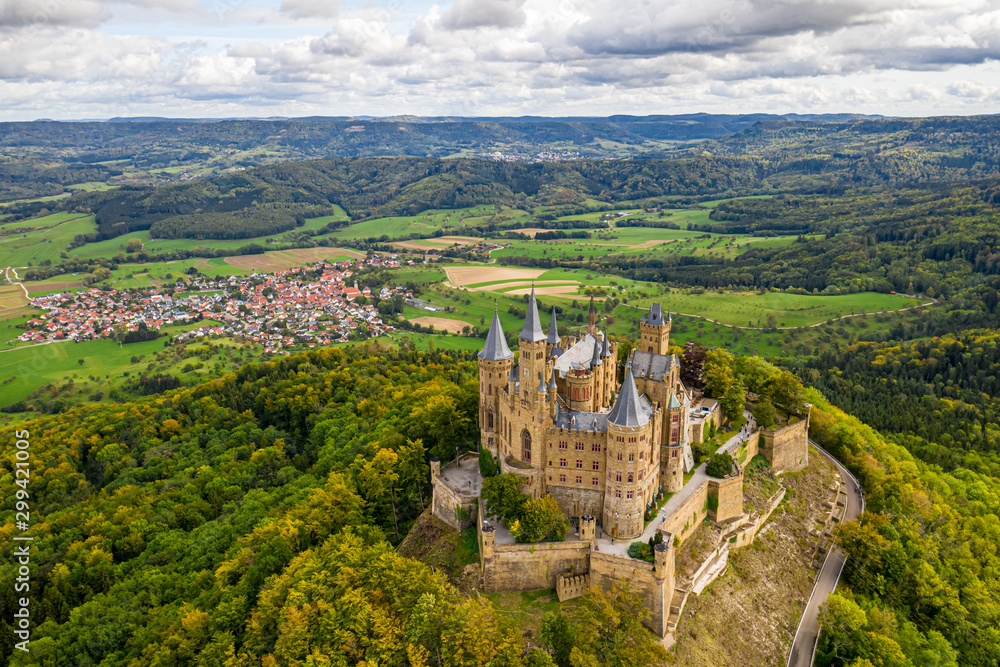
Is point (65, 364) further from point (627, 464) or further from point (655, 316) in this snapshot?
point (627, 464)

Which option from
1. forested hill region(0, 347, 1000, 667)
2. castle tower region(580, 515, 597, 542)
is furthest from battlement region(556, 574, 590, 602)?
forested hill region(0, 347, 1000, 667)

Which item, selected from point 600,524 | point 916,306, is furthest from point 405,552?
point 916,306

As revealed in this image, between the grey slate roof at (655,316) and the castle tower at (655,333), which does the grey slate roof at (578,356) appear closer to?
the castle tower at (655,333)

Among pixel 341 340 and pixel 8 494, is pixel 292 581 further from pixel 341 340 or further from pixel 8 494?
pixel 341 340

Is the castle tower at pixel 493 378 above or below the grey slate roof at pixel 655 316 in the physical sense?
below

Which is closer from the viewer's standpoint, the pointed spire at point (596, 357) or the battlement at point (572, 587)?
the battlement at point (572, 587)

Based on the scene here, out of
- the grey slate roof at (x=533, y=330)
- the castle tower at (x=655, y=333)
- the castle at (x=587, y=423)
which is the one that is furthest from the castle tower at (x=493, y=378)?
the castle tower at (x=655, y=333)

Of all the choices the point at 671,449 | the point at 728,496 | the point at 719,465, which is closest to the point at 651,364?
the point at 671,449

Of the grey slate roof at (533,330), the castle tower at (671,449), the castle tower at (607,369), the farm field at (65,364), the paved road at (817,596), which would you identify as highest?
the grey slate roof at (533,330)
